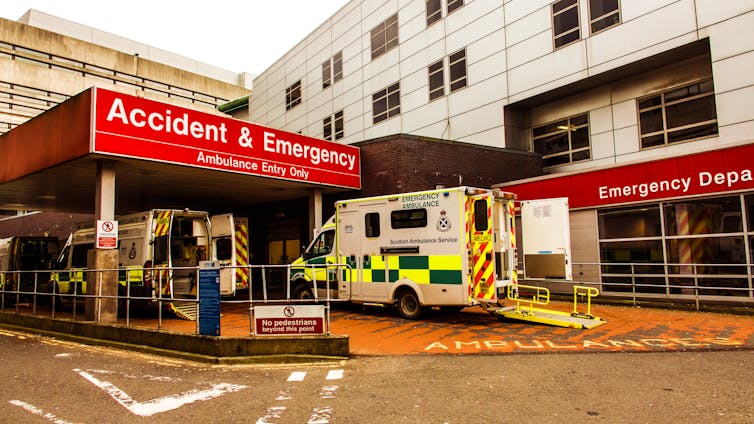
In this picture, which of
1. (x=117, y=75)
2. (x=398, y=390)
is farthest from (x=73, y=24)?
(x=398, y=390)

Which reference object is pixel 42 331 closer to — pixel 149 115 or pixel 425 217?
pixel 149 115

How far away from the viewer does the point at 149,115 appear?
10.8 m

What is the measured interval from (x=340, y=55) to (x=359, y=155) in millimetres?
14511

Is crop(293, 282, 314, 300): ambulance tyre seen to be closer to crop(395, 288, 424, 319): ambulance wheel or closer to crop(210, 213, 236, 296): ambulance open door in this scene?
crop(210, 213, 236, 296): ambulance open door

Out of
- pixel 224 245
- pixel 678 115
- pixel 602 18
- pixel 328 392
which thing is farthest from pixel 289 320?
pixel 602 18

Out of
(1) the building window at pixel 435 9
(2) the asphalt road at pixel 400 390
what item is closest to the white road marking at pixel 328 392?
(2) the asphalt road at pixel 400 390

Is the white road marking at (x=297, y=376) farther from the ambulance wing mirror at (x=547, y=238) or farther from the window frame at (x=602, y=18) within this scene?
the window frame at (x=602, y=18)

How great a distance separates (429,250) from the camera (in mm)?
10086

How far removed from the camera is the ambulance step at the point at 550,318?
362 inches

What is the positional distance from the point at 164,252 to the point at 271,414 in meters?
8.91

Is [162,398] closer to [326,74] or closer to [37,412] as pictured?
[37,412]

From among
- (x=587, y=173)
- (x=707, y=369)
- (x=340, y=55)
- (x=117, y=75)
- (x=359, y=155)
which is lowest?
(x=707, y=369)

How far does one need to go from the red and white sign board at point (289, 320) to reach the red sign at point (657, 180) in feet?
31.3

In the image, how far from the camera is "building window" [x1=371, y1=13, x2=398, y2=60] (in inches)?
963
